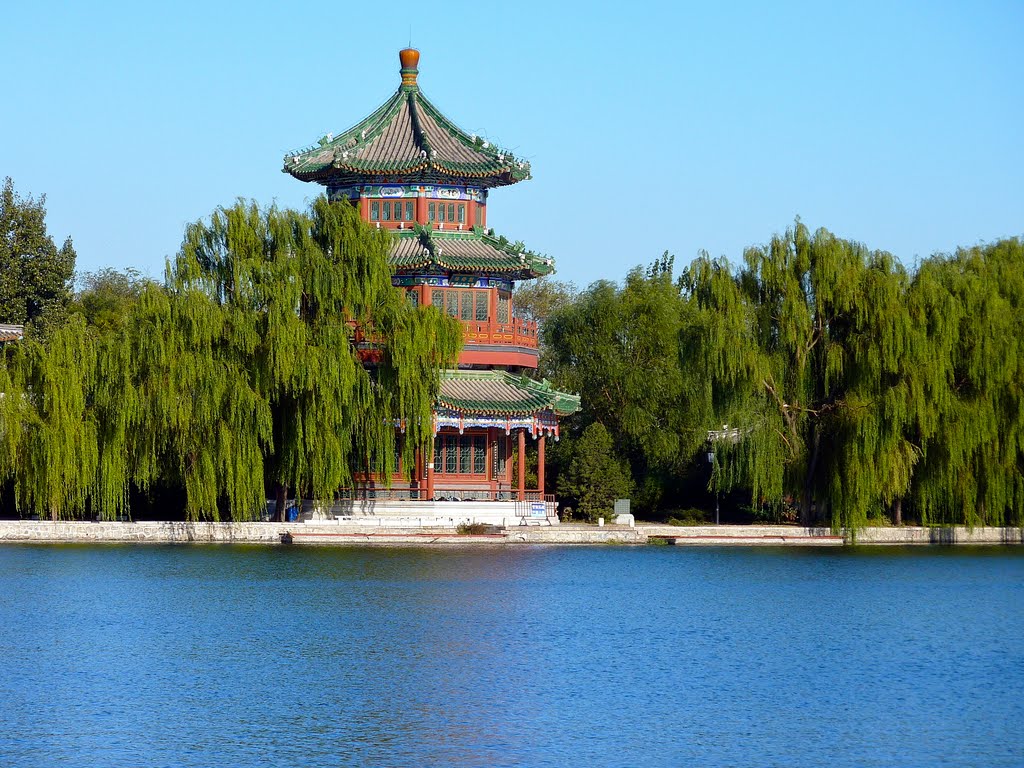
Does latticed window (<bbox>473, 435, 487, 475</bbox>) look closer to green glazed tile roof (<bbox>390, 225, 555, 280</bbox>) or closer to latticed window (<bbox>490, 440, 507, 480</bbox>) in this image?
latticed window (<bbox>490, 440, 507, 480</bbox>)

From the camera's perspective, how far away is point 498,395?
43.4 metres

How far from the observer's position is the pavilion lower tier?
140 feet

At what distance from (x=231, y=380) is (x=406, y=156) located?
32.2ft

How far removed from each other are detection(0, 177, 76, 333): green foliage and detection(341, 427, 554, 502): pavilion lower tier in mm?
18054

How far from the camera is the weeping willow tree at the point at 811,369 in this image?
38.7 m

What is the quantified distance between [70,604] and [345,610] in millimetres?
4359

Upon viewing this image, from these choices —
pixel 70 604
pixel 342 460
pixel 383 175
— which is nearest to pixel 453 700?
pixel 70 604

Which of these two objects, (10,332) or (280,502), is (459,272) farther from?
(10,332)

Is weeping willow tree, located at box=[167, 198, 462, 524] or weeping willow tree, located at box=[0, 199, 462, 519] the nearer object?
weeping willow tree, located at box=[0, 199, 462, 519]

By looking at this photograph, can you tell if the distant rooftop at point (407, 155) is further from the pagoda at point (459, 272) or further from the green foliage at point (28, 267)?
the green foliage at point (28, 267)

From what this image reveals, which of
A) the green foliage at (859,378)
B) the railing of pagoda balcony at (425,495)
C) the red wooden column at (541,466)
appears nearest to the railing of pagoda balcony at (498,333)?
the red wooden column at (541,466)

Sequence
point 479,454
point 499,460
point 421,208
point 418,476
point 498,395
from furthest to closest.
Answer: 1. point 421,208
2. point 499,460
3. point 479,454
4. point 498,395
5. point 418,476

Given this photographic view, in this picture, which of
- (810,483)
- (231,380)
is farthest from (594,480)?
(231,380)

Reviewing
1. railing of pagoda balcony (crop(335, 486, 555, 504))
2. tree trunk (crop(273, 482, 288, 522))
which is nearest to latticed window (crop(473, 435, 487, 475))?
railing of pagoda balcony (crop(335, 486, 555, 504))
